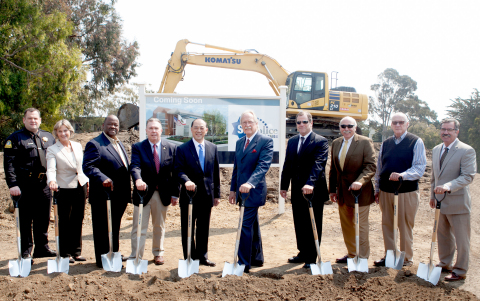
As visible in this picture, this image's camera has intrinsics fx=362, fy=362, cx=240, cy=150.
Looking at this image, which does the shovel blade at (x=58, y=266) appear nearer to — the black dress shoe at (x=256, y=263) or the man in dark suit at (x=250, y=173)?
the man in dark suit at (x=250, y=173)

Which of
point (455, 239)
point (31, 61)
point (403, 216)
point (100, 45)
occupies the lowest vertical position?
point (455, 239)

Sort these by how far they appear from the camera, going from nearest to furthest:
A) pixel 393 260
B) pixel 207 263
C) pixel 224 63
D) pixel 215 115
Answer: pixel 393 260
pixel 207 263
pixel 215 115
pixel 224 63

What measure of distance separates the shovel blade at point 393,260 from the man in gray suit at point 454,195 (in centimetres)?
52

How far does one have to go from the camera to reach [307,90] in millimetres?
15742

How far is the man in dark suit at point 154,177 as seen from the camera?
15.3ft

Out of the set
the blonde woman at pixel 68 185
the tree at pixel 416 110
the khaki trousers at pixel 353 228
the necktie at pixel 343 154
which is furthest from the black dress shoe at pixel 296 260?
the tree at pixel 416 110

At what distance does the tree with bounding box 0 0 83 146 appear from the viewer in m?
13.1

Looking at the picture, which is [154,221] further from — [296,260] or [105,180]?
[296,260]

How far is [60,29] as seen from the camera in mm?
14766

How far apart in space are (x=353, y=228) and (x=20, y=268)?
4.15 m

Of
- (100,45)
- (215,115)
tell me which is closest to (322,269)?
(215,115)

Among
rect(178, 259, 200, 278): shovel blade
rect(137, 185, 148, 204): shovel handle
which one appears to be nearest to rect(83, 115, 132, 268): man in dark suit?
rect(137, 185, 148, 204): shovel handle

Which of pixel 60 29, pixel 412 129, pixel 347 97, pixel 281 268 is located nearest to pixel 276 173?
pixel 347 97

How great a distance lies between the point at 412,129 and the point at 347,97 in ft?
103
